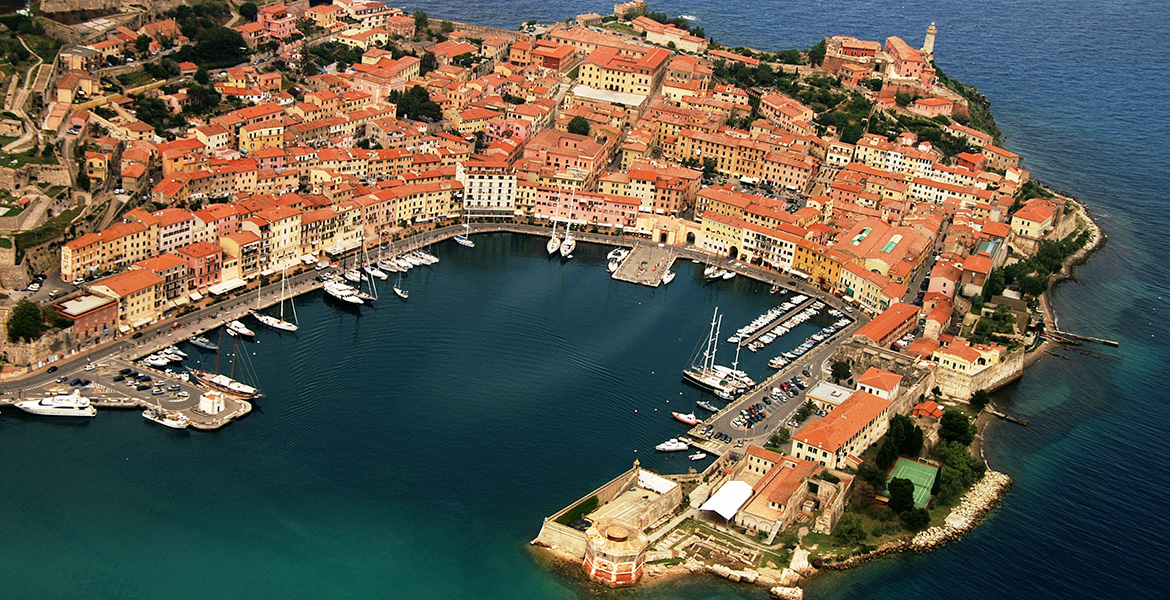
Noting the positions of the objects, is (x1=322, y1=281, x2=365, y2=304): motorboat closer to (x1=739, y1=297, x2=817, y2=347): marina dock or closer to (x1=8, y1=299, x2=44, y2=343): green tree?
(x1=8, y1=299, x2=44, y2=343): green tree

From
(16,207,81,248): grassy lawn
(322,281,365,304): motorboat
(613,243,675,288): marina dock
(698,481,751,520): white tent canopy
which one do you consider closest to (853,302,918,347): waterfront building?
(613,243,675,288): marina dock

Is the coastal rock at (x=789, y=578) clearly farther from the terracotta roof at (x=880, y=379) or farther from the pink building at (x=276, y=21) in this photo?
the pink building at (x=276, y=21)

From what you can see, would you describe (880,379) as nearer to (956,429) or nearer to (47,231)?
(956,429)

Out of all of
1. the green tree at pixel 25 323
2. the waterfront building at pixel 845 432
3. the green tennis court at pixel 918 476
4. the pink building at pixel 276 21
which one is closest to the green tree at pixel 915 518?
the green tennis court at pixel 918 476

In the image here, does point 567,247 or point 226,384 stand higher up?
point 567,247

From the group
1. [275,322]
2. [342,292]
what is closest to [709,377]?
[342,292]
